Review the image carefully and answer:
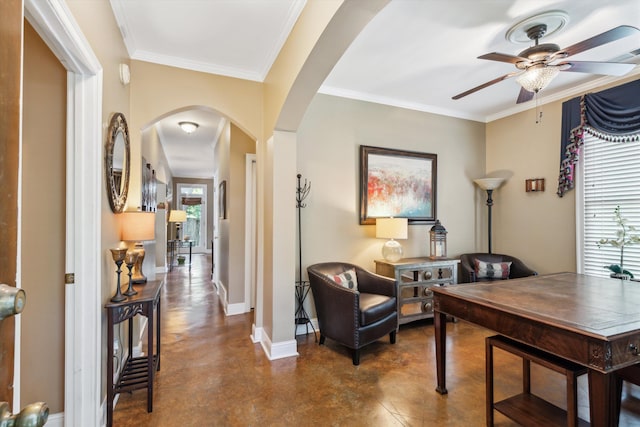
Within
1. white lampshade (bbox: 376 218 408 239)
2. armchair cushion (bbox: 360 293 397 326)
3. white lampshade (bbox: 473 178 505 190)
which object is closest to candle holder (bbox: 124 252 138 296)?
armchair cushion (bbox: 360 293 397 326)

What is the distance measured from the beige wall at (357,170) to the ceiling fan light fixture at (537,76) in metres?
1.81

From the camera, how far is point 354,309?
9.28 ft

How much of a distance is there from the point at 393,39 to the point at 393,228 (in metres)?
1.95

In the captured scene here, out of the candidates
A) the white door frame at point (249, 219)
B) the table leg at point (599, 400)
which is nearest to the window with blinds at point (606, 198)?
the table leg at point (599, 400)

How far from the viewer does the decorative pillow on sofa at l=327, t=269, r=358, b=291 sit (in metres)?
3.31

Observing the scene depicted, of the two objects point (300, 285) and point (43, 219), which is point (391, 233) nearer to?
point (300, 285)

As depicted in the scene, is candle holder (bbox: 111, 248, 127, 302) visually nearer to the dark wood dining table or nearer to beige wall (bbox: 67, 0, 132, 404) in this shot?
beige wall (bbox: 67, 0, 132, 404)

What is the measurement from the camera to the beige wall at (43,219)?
1.76 m

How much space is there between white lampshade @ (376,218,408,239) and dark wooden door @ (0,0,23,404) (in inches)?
133

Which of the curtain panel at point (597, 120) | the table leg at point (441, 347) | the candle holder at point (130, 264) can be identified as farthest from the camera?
the curtain panel at point (597, 120)

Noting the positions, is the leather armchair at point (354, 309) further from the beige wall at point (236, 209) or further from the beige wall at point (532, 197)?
the beige wall at point (532, 197)

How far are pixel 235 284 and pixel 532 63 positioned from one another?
4.00 m

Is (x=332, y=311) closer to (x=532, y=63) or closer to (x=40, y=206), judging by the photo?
(x=40, y=206)

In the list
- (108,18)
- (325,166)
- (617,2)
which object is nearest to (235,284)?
(325,166)
